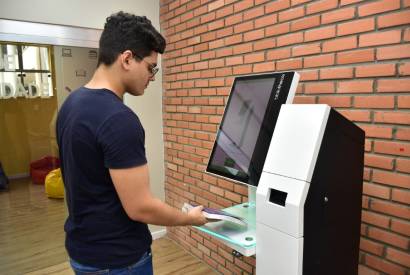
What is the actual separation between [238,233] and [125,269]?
51 centimetres

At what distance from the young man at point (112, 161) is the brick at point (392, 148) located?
0.98 meters

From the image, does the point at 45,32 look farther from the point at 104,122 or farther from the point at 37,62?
the point at 104,122

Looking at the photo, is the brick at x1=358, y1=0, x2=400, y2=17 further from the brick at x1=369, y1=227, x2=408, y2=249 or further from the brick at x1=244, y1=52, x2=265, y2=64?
the brick at x1=369, y1=227, x2=408, y2=249

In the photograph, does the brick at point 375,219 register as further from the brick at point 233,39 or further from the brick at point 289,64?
the brick at point 233,39

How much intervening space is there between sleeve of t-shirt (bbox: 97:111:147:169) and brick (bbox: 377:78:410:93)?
1127 millimetres

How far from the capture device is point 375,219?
1485mm

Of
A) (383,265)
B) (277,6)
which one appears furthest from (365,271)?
(277,6)

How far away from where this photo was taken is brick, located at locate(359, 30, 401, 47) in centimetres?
134

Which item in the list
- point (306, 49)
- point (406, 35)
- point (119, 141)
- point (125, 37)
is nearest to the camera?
point (119, 141)

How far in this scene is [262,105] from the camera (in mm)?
1475

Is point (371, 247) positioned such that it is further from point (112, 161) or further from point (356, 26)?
point (112, 161)

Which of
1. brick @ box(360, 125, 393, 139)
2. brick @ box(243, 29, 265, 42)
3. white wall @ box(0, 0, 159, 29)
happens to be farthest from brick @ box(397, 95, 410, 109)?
white wall @ box(0, 0, 159, 29)

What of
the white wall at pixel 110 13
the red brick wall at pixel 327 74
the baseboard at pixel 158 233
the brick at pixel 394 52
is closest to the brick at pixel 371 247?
the red brick wall at pixel 327 74

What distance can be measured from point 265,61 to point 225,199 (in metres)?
1.12
